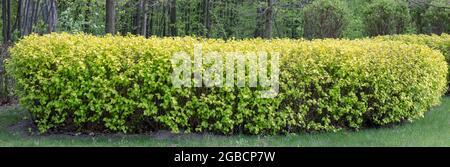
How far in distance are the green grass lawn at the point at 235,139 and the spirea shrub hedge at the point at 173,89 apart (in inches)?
5.0

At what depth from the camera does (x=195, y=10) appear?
23.3m

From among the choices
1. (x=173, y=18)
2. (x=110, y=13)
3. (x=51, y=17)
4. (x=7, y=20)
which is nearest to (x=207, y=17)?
(x=173, y=18)

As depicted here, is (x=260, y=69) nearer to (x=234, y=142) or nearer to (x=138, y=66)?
(x=234, y=142)

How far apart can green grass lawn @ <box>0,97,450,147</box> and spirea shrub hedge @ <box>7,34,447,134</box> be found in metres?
0.13

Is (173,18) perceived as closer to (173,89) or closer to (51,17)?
(51,17)

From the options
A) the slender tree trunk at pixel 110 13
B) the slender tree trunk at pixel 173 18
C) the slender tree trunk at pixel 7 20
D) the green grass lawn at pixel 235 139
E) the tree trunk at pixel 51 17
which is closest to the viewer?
the green grass lawn at pixel 235 139

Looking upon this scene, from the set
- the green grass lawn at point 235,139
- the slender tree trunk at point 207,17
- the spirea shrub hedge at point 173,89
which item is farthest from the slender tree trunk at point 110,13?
the slender tree trunk at point 207,17

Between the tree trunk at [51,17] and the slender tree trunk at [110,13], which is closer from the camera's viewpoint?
the slender tree trunk at [110,13]

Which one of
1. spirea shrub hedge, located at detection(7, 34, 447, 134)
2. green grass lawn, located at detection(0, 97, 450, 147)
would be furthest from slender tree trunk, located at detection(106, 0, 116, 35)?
A: green grass lawn, located at detection(0, 97, 450, 147)

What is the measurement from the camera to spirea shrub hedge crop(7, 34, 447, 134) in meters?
5.81

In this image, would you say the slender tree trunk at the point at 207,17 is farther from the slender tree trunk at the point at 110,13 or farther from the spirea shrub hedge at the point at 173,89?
the spirea shrub hedge at the point at 173,89

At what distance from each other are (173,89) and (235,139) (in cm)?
90

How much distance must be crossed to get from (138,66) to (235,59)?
1.08 m

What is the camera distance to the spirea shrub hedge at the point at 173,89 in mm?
5812
